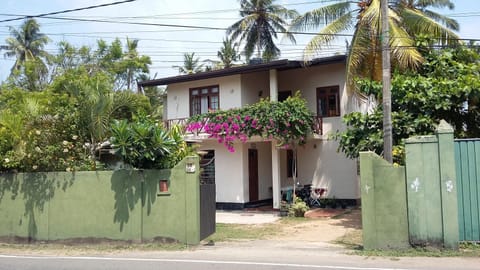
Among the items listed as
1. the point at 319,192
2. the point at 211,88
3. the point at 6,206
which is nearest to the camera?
the point at 6,206

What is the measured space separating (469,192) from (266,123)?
9.59 m

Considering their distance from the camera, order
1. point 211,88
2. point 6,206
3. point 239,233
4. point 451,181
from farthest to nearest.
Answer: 1. point 211,88
2. point 239,233
3. point 6,206
4. point 451,181

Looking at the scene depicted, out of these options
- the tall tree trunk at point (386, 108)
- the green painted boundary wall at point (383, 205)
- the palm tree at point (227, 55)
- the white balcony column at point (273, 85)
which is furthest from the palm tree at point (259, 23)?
the green painted boundary wall at point (383, 205)

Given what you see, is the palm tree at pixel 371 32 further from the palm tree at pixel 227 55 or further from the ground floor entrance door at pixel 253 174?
the palm tree at pixel 227 55

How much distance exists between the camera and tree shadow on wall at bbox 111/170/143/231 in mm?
12102

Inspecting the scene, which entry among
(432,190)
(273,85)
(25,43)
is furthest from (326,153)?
(25,43)

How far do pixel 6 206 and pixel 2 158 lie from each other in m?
1.33

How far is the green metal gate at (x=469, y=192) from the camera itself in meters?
10.1

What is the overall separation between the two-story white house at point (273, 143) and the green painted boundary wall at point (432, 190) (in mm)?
10173

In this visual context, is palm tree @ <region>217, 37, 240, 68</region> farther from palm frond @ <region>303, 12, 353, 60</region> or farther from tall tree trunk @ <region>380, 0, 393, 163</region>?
tall tree trunk @ <region>380, 0, 393, 163</region>

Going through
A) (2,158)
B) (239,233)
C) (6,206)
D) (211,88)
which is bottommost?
(239,233)

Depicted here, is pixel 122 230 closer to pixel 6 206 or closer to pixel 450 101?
pixel 6 206

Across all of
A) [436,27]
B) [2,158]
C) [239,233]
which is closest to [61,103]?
[2,158]

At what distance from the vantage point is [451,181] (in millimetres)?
10008
